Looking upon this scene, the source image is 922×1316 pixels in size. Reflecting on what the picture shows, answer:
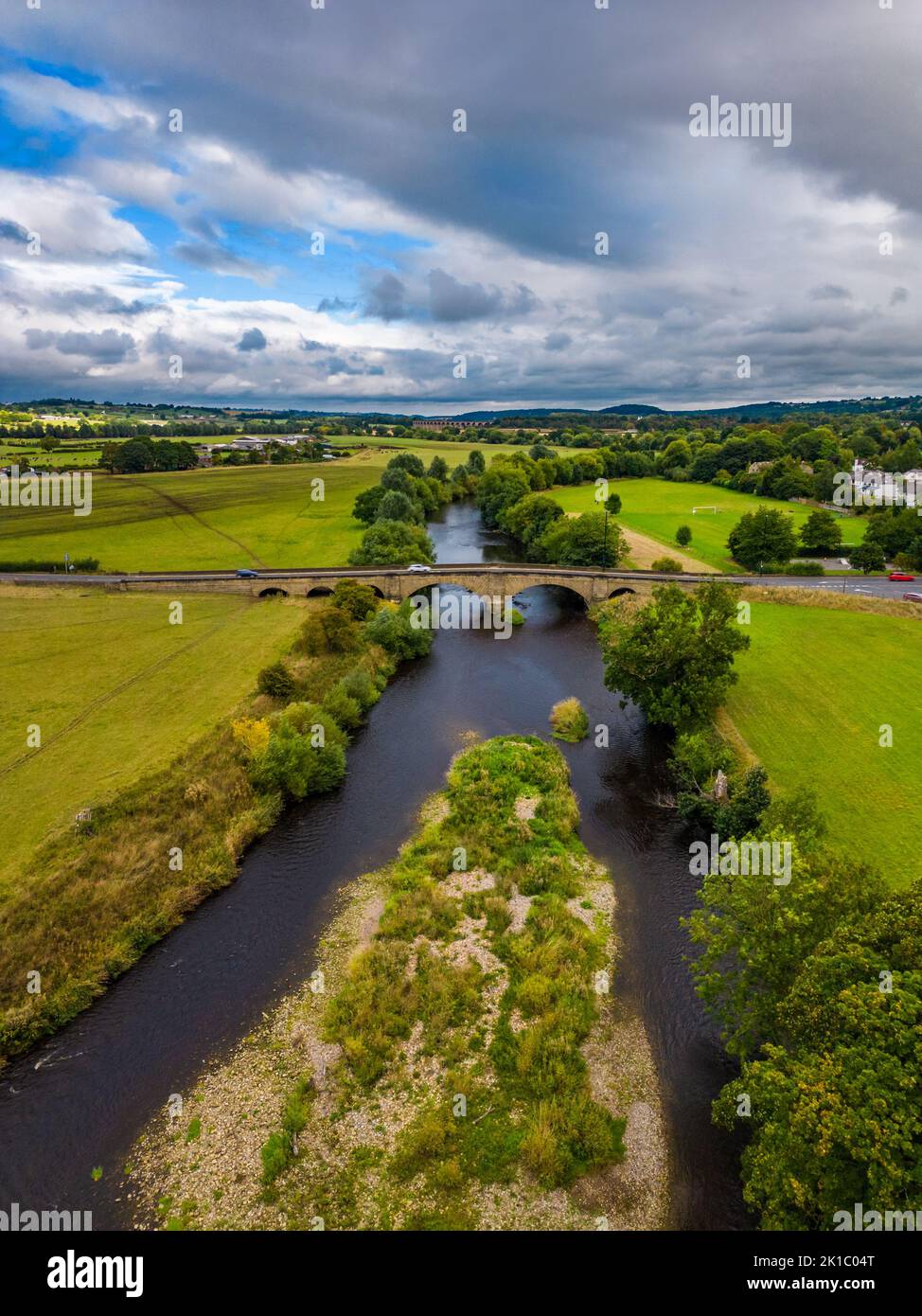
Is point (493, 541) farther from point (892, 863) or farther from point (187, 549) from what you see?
point (892, 863)

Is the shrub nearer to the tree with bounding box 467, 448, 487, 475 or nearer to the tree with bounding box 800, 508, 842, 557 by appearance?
the tree with bounding box 800, 508, 842, 557

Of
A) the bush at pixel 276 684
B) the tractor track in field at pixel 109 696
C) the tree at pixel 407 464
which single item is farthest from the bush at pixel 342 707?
the tree at pixel 407 464

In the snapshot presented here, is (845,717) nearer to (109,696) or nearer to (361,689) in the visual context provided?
(361,689)

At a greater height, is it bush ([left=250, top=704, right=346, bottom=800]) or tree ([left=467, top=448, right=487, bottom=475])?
tree ([left=467, top=448, right=487, bottom=475])

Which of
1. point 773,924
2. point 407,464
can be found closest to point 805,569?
point 773,924

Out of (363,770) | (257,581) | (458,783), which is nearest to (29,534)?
(257,581)

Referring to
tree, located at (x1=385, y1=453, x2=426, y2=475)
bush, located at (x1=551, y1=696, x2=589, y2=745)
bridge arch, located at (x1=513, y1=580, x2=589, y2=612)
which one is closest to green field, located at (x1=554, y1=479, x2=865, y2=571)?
bridge arch, located at (x1=513, y1=580, x2=589, y2=612)
